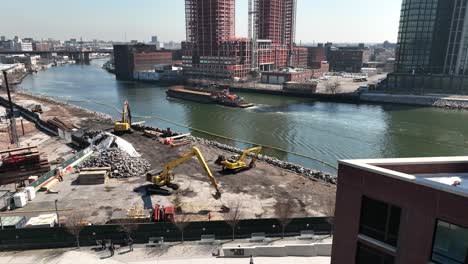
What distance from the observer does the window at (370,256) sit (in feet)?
31.1

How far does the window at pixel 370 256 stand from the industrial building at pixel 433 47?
94476 millimetres

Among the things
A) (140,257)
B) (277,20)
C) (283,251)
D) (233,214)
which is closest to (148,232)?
(140,257)

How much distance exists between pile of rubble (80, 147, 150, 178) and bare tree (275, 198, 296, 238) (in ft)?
46.6

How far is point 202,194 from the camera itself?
27625 mm

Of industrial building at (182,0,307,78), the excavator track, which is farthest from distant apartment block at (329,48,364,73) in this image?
the excavator track

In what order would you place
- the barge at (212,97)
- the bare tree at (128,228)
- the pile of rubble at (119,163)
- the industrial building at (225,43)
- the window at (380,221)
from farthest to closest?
the industrial building at (225,43) → the barge at (212,97) → the pile of rubble at (119,163) → the bare tree at (128,228) → the window at (380,221)

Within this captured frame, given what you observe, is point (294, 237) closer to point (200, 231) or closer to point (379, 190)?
point (200, 231)

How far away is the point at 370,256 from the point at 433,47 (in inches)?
3912

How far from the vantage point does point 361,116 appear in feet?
232

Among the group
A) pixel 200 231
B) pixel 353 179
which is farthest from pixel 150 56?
pixel 353 179

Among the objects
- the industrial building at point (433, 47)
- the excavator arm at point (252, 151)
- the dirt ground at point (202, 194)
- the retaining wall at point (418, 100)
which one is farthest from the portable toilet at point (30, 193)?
the industrial building at point (433, 47)

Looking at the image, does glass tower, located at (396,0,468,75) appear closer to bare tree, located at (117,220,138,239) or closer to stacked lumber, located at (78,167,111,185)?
stacked lumber, located at (78,167,111,185)

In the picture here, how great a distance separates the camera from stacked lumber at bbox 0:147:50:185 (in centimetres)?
2986

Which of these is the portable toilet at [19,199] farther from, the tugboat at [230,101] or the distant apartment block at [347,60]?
the distant apartment block at [347,60]
